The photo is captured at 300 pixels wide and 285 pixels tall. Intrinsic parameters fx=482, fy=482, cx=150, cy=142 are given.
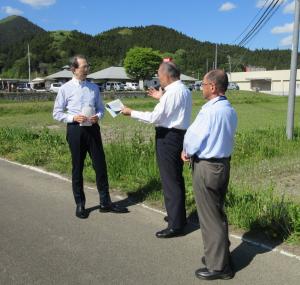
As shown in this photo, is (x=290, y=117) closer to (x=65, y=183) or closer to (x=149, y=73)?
(x=65, y=183)

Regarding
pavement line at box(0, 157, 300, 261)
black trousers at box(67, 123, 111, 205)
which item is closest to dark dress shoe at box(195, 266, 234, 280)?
pavement line at box(0, 157, 300, 261)

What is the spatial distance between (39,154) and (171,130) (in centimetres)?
664

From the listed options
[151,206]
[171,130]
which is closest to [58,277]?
[171,130]

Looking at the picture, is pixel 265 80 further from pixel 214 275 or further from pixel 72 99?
pixel 214 275

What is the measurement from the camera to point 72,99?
662 centimetres

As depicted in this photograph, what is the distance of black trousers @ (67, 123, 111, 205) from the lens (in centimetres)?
661

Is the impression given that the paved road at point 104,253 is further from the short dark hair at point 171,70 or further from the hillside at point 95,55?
the hillside at point 95,55

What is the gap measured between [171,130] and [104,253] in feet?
5.24

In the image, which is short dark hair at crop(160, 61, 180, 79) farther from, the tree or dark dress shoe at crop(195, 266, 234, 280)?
the tree

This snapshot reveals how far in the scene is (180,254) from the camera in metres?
5.14

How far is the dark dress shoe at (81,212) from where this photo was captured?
21.6 feet

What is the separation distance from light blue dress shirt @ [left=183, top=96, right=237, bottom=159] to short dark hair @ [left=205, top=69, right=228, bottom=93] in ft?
0.34

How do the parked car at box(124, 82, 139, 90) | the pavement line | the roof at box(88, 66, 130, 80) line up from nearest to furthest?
the pavement line < the parked car at box(124, 82, 139, 90) < the roof at box(88, 66, 130, 80)

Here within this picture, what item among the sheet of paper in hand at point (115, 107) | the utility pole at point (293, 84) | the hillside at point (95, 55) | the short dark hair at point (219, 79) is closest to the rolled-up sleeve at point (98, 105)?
the sheet of paper in hand at point (115, 107)
